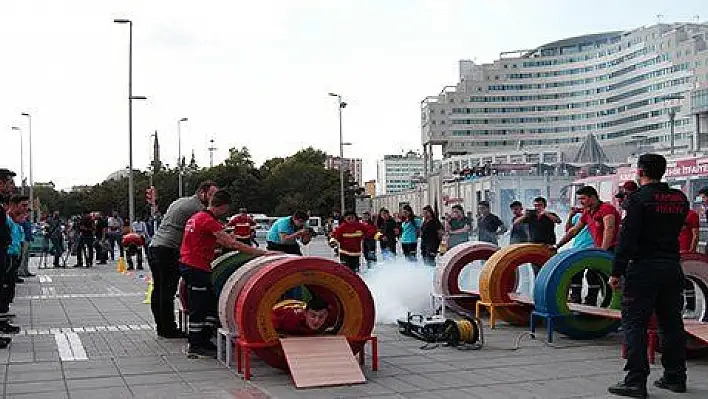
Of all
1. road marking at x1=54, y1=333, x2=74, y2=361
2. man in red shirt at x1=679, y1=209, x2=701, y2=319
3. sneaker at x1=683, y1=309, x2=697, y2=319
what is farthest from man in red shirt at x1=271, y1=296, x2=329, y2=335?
sneaker at x1=683, y1=309, x2=697, y2=319

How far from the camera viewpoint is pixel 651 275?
7438 mm

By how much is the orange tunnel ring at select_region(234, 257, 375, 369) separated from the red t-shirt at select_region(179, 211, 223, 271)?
3.38 ft

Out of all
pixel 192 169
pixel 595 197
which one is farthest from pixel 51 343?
pixel 192 169

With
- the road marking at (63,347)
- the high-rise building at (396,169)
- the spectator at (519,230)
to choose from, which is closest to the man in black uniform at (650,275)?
the road marking at (63,347)

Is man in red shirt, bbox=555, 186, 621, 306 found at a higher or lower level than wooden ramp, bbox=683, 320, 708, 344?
higher

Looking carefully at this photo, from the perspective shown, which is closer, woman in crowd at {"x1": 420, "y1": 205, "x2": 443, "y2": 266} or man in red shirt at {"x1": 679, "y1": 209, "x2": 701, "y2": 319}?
man in red shirt at {"x1": 679, "y1": 209, "x2": 701, "y2": 319}

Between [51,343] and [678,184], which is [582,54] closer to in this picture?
[678,184]

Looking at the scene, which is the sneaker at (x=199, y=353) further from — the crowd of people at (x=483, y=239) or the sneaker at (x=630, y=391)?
the sneaker at (x=630, y=391)

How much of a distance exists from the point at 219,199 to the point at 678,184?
1842 centimetres

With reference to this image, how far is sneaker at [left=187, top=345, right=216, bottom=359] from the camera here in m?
9.69

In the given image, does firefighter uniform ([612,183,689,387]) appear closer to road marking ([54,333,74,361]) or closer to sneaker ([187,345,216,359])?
sneaker ([187,345,216,359])

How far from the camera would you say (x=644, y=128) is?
153250mm

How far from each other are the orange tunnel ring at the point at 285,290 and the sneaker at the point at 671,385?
9.35ft

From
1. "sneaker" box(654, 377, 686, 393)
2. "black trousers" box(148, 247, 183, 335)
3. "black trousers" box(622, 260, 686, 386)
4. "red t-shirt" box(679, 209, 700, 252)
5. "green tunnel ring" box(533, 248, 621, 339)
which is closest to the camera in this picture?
"black trousers" box(622, 260, 686, 386)
